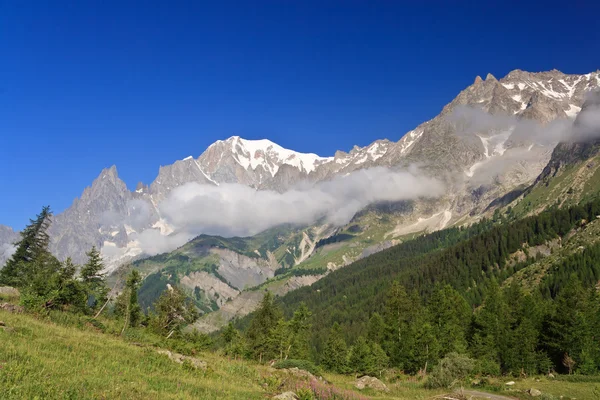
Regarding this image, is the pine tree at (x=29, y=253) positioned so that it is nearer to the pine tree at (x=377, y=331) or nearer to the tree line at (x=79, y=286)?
the tree line at (x=79, y=286)

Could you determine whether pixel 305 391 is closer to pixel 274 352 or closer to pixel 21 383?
pixel 21 383

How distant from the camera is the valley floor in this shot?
14.4 meters

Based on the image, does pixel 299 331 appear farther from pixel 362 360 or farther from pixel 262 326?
pixel 362 360

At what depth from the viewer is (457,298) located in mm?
88500

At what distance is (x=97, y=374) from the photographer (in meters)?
17.8

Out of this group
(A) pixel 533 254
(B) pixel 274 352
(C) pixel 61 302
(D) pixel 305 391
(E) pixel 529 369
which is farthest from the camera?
(A) pixel 533 254

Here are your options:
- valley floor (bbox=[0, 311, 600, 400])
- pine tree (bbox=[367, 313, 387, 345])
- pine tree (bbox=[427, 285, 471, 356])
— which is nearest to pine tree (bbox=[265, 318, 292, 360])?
pine tree (bbox=[367, 313, 387, 345])

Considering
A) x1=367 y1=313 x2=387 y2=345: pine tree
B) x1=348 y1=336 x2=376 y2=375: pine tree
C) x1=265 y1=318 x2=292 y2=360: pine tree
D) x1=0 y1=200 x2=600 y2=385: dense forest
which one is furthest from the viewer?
x1=367 y1=313 x2=387 y2=345: pine tree

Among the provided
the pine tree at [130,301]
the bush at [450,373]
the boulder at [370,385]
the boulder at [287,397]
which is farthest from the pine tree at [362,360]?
the boulder at [287,397]

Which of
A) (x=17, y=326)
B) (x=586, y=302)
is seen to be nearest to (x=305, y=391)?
(x=17, y=326)

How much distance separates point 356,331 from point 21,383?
616 ft

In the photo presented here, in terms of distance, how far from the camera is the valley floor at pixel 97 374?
14.4m

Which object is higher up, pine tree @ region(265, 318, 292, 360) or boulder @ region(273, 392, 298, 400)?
boulder @ region(273, 392, 298, 400)

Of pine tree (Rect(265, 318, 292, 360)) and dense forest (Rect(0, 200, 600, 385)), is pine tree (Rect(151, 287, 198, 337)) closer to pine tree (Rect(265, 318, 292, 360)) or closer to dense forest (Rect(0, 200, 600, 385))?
dense forest (Rect(0, 200, 600, 385))
